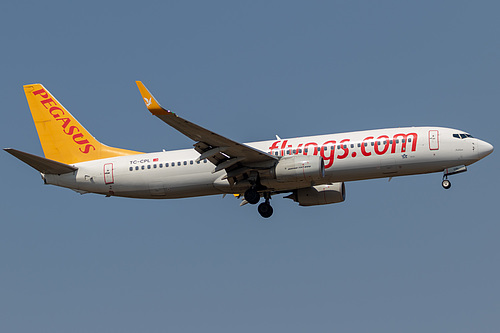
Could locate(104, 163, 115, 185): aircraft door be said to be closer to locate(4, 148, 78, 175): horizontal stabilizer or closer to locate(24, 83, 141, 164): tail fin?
locate(24, 83, 141, 164): tail fin

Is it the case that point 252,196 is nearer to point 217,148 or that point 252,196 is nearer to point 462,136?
point 217,148

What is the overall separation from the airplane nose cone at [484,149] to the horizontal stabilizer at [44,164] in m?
23.2

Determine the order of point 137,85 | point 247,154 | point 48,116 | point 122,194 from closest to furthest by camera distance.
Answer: point 137,85, point 247,154, point 122,194, point 48,116

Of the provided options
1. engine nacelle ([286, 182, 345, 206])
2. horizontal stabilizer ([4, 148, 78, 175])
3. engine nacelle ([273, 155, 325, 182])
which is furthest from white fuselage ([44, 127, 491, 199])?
engine nacelle ([286, 182, 345, 206])

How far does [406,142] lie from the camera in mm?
45094

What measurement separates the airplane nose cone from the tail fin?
20166 mm

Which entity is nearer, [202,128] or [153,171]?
[202,128]

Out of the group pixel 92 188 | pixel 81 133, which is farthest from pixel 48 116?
pixel 92 188

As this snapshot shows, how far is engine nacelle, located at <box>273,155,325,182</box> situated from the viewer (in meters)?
44.1

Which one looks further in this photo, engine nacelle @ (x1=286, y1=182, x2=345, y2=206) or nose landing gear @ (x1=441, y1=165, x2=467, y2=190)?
engine nacelle @ (x1=286, y1=182, x2=345, y2=206)

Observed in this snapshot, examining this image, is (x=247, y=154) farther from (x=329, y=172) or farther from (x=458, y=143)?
(x=458, y=143)

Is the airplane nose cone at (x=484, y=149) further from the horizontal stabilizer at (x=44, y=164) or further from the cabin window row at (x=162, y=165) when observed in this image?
Result: the horizontal stabilizer at (x=44, y=164)

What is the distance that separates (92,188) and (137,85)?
11003mm

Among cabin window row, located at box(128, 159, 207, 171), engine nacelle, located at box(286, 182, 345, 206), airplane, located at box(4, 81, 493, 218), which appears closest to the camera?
airplane, located at box(4, 81, 493, 218)
